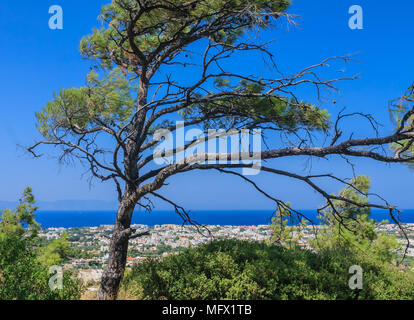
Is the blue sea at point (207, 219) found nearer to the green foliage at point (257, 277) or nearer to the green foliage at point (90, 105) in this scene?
the green foliage at point (257, 277)

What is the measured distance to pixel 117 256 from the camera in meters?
6.71

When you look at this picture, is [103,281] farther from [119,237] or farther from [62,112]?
[62,112]

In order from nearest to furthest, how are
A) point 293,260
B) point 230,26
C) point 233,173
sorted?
point 293,260 → point 233,173 → point 230,26

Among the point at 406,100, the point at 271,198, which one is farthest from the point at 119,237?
the point at 406,100

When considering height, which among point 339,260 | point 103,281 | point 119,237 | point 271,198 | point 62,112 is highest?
point 62,112

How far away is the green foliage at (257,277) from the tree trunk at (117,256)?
346mm

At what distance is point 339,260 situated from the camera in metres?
6.25

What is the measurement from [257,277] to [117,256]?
9.96 feet

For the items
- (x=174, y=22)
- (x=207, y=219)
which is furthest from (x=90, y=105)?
(x=207, y=219)

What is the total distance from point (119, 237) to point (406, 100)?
583cm

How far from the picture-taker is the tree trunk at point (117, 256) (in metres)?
6.54

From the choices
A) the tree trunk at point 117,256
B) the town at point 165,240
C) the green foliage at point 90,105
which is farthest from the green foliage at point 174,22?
the town at point 165,240

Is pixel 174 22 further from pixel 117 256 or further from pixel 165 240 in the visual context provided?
pixel 165 240

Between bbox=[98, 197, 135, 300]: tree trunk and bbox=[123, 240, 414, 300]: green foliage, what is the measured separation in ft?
1.14
